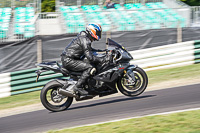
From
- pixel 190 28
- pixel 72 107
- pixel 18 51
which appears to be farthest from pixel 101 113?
pixel 190 28

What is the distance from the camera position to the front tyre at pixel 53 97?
273 inches

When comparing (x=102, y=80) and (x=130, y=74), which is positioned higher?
(x=130, y=74)

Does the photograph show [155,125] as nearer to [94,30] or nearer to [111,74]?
[111,74]

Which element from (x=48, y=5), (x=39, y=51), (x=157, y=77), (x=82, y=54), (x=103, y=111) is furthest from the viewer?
(x=48, y=5)

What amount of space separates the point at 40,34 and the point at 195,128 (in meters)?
7.73

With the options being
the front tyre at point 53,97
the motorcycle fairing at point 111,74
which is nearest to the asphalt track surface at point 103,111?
the front tyre at point 53,97

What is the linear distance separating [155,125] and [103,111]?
1743mm

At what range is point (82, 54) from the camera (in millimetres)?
7062

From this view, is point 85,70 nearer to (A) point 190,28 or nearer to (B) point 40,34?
(B) point 40,34

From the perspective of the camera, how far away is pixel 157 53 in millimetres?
12039

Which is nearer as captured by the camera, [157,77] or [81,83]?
[81,83]

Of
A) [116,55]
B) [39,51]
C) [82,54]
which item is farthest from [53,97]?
[39,51]

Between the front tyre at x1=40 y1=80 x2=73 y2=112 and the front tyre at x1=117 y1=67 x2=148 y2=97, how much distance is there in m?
1.21

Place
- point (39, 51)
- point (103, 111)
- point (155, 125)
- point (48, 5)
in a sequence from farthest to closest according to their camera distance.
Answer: point (48, 5)
point (39, 51)
point (103, 111)
point (155, 125)
